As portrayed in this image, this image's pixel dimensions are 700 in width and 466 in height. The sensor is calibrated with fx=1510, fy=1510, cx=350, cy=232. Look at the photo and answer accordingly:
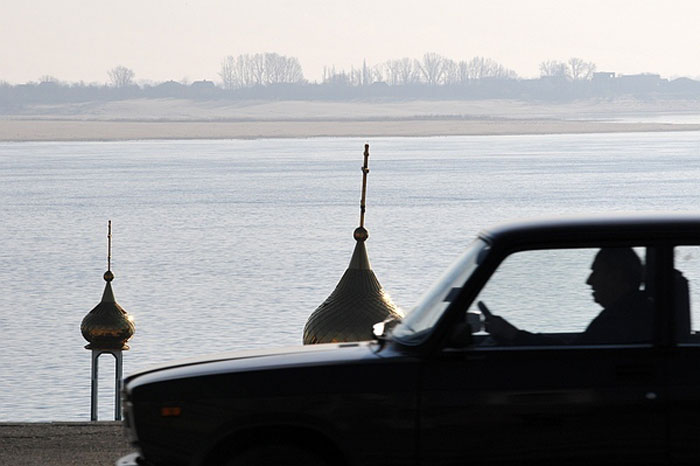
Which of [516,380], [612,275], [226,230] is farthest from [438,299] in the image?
[226,230]

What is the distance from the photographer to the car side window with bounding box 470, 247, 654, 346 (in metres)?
5.76

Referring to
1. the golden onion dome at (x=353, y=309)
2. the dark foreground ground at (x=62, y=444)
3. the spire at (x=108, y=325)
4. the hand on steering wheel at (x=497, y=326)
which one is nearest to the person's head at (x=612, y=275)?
the hand on steering wheel at (x=497, y=326)

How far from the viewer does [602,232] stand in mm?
5816

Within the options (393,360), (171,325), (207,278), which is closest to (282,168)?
(207,278)

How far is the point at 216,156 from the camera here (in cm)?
16288

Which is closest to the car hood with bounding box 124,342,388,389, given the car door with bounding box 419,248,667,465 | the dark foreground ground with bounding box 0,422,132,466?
the car door with bounding box 419,248,667,465

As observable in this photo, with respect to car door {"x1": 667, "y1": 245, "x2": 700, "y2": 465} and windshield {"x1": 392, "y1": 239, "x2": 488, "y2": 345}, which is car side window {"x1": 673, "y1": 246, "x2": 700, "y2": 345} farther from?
windshield {"x1": 392, "y1": 239, "x2": 488, "y2": 345}

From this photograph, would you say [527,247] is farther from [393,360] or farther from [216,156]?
[216,156]

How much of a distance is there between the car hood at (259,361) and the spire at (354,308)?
1116 centimetres

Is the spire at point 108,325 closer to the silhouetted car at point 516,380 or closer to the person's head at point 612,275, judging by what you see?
the silhouetted car at point 516,380

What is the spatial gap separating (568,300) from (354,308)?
40.2ft

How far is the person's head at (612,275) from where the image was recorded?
5793mm

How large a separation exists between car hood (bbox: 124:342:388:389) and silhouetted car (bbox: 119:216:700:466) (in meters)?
0.06

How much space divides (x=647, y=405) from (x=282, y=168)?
132079 mm
